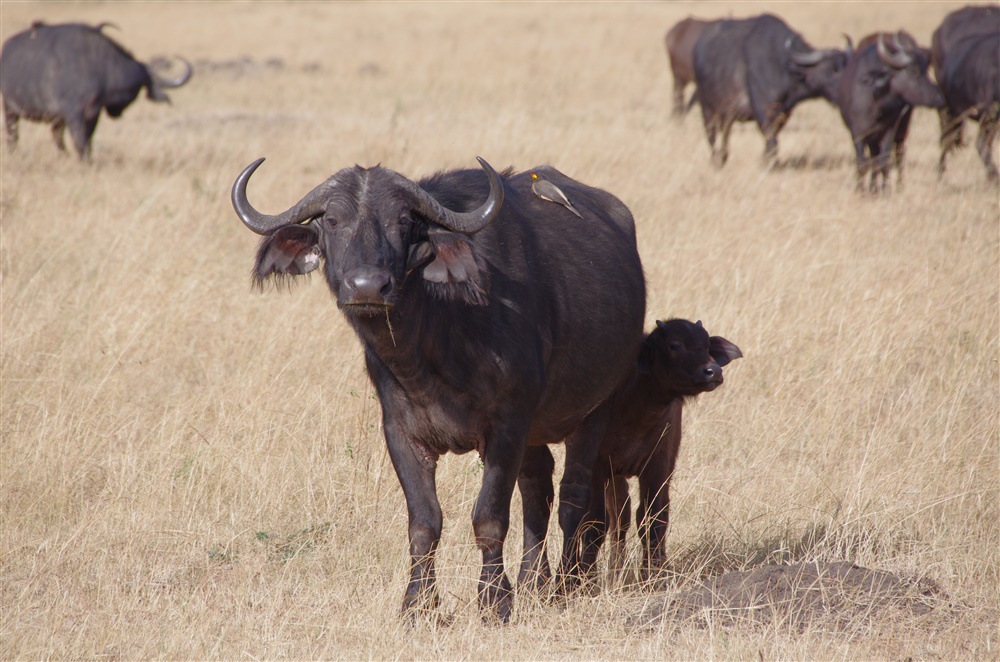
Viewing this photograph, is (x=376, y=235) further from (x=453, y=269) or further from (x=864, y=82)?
(x=864, y=82)

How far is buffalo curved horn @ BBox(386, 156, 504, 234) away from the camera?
161 inches

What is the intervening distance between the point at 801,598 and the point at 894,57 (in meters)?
11.4

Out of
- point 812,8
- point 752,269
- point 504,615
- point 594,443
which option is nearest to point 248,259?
point 752,269

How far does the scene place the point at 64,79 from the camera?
14578 mm

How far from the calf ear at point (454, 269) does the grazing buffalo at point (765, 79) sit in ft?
37.8

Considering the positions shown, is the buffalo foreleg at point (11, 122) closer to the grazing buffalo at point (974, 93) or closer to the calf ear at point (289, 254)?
the calf ear at point (289, 254)

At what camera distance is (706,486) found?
5629 mm

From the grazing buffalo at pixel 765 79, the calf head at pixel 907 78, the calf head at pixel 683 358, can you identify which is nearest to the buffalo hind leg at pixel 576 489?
the calf head at pixel 683 358

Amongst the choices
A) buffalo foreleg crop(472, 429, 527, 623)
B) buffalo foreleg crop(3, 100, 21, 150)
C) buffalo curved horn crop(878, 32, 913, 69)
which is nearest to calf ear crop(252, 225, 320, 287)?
buffalo foreleg crop(472, 429, 527, 623)

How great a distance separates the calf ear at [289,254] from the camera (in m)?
4.23

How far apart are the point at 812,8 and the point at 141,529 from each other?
143ft

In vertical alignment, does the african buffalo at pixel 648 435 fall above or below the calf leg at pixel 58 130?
above

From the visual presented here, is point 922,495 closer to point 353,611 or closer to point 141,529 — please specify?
point 353,611

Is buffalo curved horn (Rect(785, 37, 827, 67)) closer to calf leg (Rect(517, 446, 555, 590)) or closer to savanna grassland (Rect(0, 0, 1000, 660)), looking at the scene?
savanna grassland (Rect(0, 0, 1000, 660))
